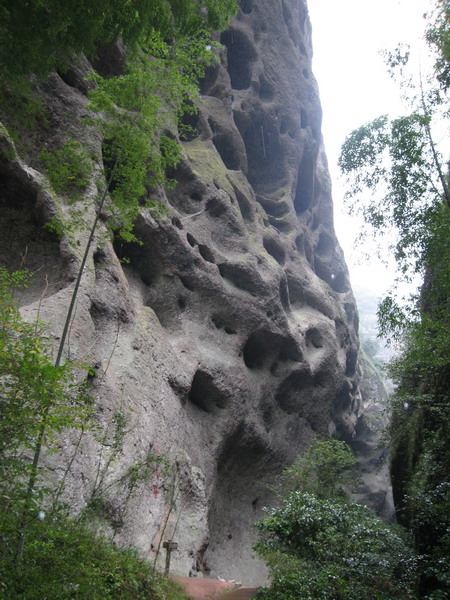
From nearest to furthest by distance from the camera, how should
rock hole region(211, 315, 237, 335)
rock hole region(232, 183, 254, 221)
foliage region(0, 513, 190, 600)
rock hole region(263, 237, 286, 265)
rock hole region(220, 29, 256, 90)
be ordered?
foliage region(0, 513, 190, 600) → rock hole region(211, 315, 237, 335) → rock hole region(232, 183, 254, 221) → rock hole region(263, 237, 286, 265) → rock hole region(220, 29, 256, 90)

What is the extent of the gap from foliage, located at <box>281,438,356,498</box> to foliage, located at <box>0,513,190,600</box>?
758 centimetres

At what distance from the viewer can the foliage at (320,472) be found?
497 inches

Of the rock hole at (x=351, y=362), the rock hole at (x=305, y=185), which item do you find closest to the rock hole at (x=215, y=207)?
the rock hole at (x=305, y=185)

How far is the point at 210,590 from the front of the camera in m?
7.63

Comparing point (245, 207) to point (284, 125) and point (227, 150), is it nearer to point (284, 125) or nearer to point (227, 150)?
point (227, 150)

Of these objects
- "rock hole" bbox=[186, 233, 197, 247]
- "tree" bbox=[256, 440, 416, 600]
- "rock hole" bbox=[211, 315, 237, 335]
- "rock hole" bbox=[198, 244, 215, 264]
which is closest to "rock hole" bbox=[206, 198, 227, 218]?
"rock hole" bbox=[198, 244, 215, 264]

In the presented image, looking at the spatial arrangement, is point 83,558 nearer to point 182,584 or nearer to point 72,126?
point 182,584

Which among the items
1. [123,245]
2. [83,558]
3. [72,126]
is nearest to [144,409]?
[83,558]

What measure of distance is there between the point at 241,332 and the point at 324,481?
530 cm

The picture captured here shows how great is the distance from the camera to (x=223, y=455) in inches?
488

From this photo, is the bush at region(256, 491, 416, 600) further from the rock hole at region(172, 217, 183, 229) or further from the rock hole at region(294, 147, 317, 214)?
the rock hole at region(294, 147, 317, 214)

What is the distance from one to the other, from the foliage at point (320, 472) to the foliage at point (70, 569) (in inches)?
298

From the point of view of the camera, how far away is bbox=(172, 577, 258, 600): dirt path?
699 cm

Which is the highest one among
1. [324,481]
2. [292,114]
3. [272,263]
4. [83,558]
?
[292,114]
